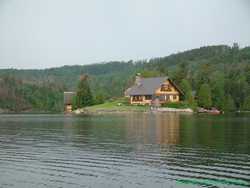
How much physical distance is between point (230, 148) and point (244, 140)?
15.8ft

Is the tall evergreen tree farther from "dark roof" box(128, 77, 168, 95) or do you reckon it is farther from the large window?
the large window

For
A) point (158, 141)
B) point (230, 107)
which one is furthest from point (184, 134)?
point (230, 107)

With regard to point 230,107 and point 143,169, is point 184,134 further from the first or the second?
point 230,107

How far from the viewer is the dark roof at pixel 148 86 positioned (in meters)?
96.4

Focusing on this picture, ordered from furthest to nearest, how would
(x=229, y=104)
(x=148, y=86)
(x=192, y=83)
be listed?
(x=192, y=83) < (x=148, y=86) < (x=229, y=104)

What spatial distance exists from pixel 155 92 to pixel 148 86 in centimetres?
309

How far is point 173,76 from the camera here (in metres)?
105

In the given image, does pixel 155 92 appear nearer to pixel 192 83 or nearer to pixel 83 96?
pixel 192 83

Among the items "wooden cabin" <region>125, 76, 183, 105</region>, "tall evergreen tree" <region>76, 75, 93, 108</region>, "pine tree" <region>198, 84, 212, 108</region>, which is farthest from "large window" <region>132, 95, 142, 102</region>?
"pine tree" <region>198, 84, 212, 108</region>

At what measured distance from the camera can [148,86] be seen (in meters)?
98.2

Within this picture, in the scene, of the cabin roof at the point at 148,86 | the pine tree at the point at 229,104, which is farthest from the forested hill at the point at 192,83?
the cabin roof at the point at 148,86

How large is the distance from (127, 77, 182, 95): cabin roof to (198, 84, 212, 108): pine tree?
5085 millimetres

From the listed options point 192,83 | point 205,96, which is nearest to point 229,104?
point 205,96

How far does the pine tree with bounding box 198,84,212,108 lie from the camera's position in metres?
93.7
